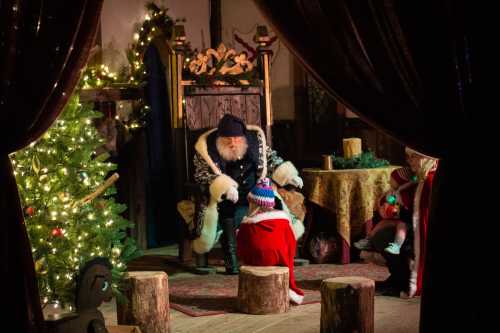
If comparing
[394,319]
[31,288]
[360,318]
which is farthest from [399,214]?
[31,288]

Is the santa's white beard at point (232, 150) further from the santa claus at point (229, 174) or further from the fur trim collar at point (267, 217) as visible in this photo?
the fur trim collar at point (267, 217)

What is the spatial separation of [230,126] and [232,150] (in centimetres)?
20

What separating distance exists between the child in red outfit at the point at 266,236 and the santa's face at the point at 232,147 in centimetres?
103

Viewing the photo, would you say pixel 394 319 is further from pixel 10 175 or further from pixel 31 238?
pixel 10 175

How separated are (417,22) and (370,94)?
0.37 m

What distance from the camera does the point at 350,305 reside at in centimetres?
500

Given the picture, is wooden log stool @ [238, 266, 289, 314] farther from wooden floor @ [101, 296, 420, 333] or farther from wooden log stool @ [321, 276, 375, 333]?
wooden log stool @ [321, 276, 375, 333]

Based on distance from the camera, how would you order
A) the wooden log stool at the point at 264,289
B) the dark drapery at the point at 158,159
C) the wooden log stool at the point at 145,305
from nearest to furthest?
the wooden log stool at the point at 145,305 → the wooden log stool at the point at 264,289 → the dark drapery at the point at 158,159

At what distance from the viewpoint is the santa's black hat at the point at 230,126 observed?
23.1 feet

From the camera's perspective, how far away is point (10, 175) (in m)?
4.07

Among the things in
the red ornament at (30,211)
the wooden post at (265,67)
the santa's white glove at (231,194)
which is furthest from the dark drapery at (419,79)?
the wooden post at (265,67)

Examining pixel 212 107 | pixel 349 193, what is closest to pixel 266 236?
pixel 349 193

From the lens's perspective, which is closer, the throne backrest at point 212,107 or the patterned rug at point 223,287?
the patterned rug at point 223,287

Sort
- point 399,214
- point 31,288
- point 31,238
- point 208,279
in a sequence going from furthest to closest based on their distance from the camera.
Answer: point 208,279 → point 399,214 → point 31,238 → point 31,288
